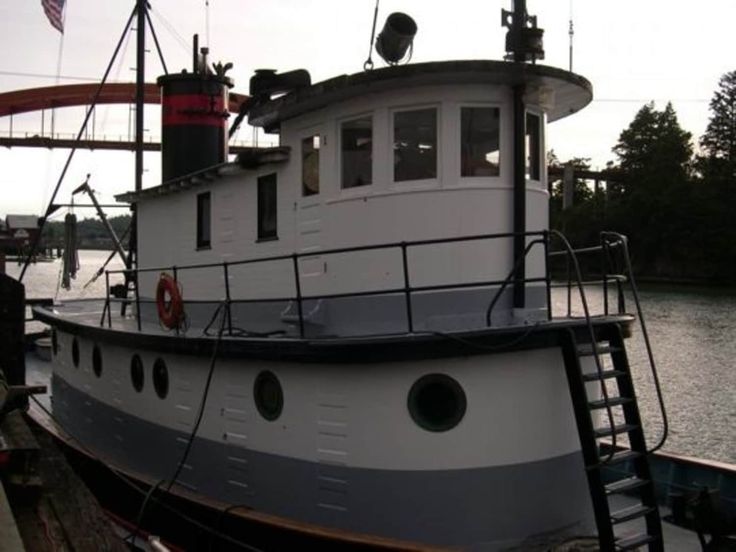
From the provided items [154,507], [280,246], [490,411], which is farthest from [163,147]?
[490,411]

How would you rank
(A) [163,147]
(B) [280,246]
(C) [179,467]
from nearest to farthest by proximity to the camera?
(C) [179,467]
(B) [280,246]
(A) [163,147]

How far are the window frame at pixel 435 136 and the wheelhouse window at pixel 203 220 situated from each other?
3.12m

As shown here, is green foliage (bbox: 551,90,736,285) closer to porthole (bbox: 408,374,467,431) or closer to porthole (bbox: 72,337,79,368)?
porthole (bbox: 72,337,79,368)

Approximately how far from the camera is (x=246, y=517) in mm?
6617

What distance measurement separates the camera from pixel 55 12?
21.1 metres

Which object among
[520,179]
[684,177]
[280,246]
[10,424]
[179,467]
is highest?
[684,177]

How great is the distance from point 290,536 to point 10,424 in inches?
108

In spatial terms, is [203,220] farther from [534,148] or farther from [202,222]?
[534,148]

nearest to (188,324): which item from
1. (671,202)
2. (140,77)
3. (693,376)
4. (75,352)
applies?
(75,352)

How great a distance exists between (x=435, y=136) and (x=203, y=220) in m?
3.67

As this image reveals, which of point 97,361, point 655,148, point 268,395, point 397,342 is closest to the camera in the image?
point 397,342

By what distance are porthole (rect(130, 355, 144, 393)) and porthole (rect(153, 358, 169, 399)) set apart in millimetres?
367

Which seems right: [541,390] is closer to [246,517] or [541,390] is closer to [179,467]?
[246,517]

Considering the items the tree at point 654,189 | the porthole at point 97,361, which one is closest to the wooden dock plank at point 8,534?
the porthole at point 97,361
